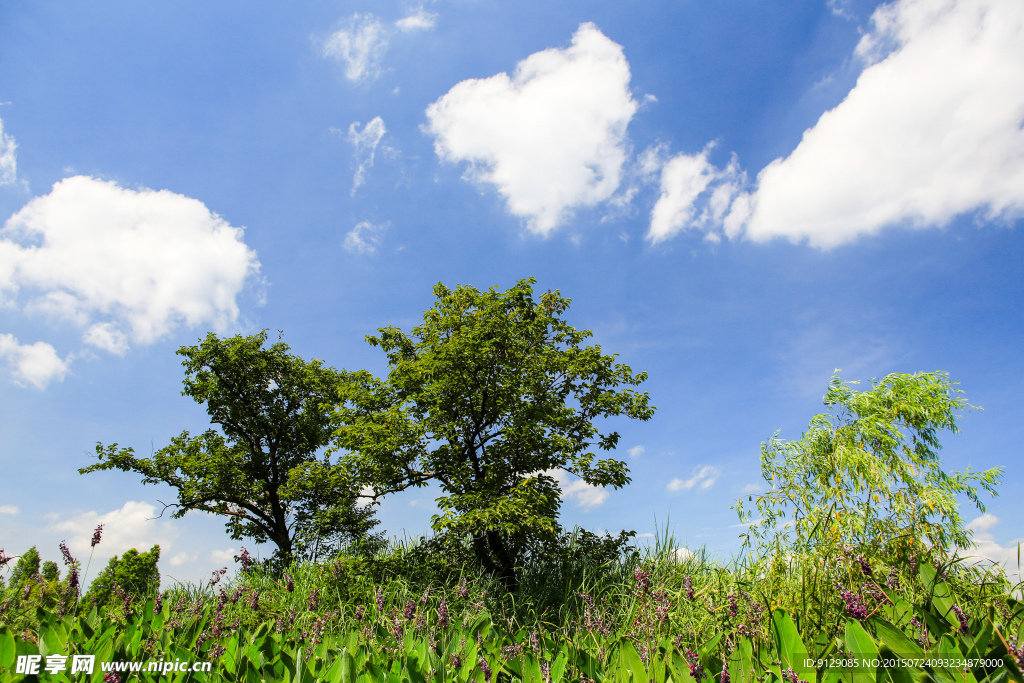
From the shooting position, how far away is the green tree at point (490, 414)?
9820mm

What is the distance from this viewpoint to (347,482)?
10.3m

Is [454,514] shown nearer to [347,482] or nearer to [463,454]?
[463,454]

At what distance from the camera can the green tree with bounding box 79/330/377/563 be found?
16.4 m

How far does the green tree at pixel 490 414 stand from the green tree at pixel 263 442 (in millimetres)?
6871

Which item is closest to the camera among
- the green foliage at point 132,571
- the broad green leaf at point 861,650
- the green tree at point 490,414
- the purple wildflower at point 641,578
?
the broad green leaf at point 861,650

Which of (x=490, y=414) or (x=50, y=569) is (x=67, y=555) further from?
(x=50, y=569)

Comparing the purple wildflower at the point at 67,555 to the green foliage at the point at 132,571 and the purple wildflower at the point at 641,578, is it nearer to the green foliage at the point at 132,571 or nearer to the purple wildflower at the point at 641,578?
the purple wildflower at the point at 641,578

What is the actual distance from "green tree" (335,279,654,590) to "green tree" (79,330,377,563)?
687 centimetres

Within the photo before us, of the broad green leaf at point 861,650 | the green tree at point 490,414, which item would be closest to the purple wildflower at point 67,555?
the green tree at point 490,414

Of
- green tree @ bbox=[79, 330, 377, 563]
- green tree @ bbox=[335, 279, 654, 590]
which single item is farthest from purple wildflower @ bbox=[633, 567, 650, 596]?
green tree @ bbox=[79, 330, 377, 563]

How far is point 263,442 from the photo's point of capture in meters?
18.5

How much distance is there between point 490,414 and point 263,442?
1189 cm

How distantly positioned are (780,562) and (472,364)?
20.1 ft

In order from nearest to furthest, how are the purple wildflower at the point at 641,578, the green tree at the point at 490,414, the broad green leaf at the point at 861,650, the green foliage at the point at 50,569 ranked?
the broad green leaf at the point at 861,650 < the purple wildflower at the point at 641,578 < the green tree at the point at 490,414 < the green foliage at the point at 50,569
